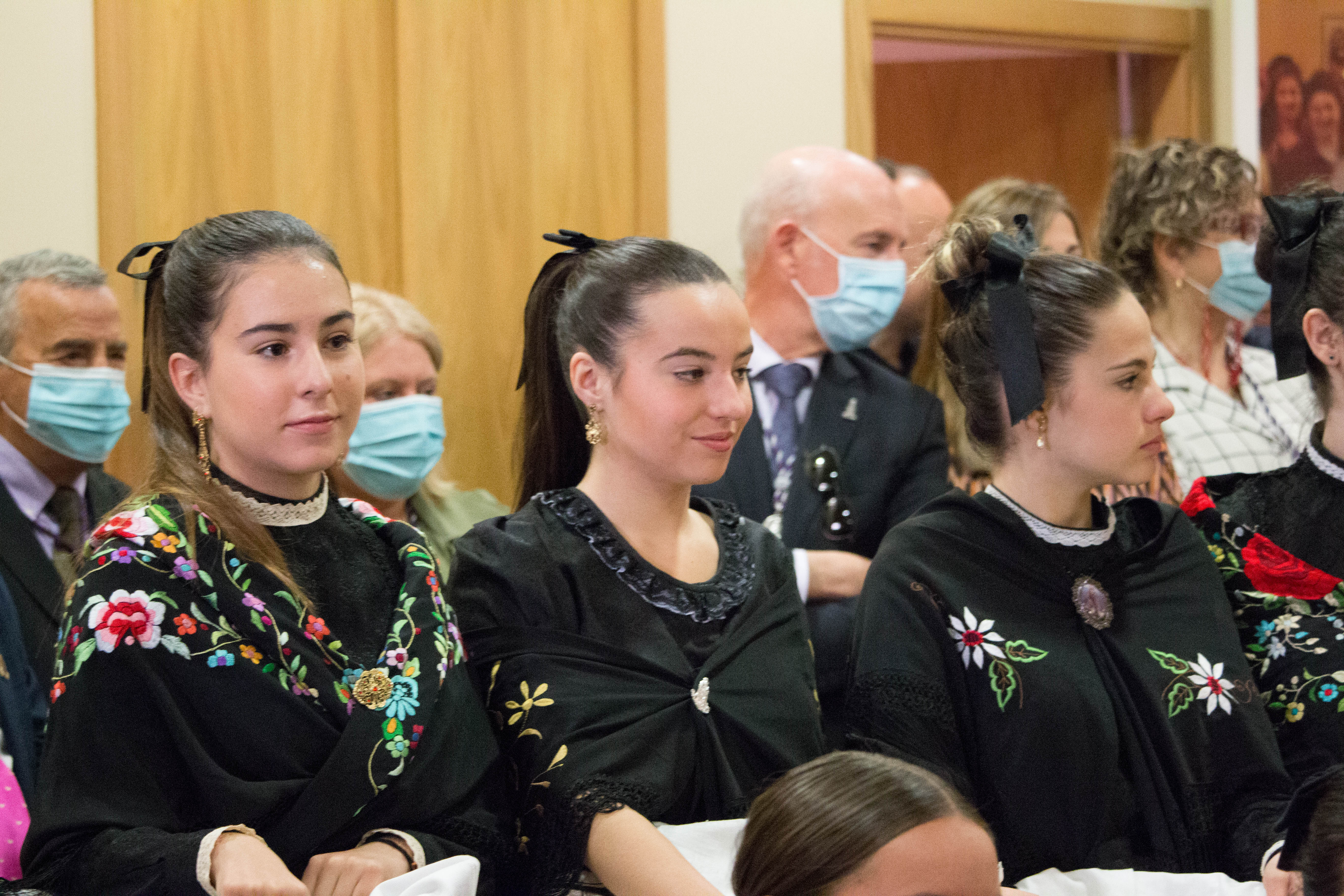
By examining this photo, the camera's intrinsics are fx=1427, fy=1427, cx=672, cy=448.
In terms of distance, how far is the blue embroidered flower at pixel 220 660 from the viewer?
1.88m

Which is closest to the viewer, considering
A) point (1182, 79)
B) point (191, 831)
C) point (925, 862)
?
point (925, 862)

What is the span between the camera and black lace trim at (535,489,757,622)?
223 cm

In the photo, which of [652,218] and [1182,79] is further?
[1182,79]

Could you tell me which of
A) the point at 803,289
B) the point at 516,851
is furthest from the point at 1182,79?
the point at 516,851

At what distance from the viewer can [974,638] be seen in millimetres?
2279

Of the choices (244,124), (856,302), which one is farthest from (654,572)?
(244,124)

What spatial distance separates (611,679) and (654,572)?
0.20 metres

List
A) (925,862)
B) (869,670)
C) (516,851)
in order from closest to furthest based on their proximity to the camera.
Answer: (925,862)
(516,851)
(869,670)

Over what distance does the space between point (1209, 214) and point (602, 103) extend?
161 centimetres

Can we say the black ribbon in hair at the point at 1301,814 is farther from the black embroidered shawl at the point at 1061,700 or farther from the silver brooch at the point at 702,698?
the silver brooch at the point at 702,698

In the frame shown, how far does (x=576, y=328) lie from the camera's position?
237cm

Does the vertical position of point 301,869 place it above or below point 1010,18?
below

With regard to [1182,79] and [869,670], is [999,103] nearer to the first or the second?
[1182,79]

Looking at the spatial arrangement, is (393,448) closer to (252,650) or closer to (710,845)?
(252,650)
